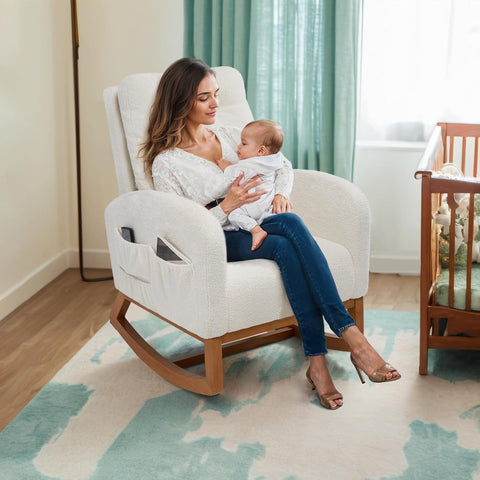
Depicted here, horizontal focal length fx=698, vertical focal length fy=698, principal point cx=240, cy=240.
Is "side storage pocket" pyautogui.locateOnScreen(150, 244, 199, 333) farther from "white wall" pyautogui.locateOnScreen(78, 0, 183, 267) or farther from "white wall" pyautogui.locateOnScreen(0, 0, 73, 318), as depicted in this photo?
"white wall" pyautogui.locateOnScreen(78, 0, 183, 267)

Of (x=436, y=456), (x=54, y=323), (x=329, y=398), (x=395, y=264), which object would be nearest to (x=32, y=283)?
(x=54, y=323)

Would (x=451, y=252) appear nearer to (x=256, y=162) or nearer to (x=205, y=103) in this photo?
(x=256, y=162)

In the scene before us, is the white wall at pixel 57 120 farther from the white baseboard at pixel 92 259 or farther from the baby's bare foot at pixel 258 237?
the baby's bare foot at pixel 258 237

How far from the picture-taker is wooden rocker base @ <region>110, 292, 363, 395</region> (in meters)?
1.97

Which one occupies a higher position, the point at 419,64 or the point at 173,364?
the point at 419,64

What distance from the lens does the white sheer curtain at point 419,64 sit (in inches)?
125

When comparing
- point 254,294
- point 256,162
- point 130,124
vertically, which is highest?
point 130,124

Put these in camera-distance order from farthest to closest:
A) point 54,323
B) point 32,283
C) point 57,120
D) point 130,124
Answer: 1. point 57,120
2. point 32,283
3. point 54,323
4. point 130,124

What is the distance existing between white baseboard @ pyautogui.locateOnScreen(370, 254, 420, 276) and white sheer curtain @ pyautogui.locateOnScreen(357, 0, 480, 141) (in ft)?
1.93

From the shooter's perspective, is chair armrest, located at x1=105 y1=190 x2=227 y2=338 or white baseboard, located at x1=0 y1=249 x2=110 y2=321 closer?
chair armrest, located at x1=105 y1=190 x2=227 y2=338

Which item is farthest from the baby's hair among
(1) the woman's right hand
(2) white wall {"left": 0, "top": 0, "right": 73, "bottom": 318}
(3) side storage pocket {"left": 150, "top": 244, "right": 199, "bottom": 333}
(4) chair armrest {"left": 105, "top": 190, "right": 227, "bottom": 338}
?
(2) white wall {"left": 0, "top": 0, "right": 73, "bottom": 318}

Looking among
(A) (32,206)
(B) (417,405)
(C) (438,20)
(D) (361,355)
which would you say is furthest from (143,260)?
(C) (438,20)

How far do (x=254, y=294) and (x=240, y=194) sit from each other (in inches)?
13.7

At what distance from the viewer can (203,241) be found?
1.90 meters
